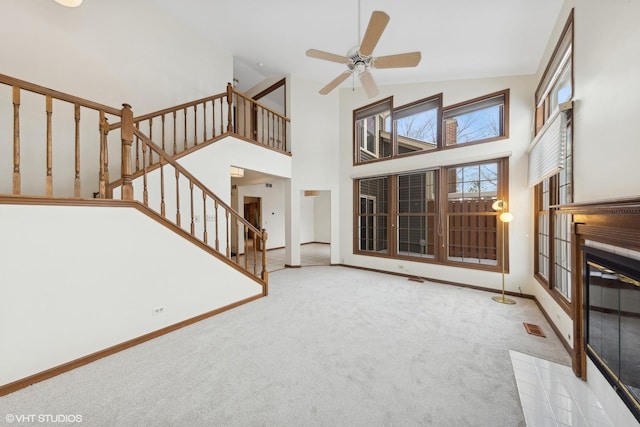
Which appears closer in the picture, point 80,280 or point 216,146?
point 80,280

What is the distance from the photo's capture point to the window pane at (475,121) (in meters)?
4.13

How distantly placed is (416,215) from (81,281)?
206 inches

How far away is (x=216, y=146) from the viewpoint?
407 centimetres

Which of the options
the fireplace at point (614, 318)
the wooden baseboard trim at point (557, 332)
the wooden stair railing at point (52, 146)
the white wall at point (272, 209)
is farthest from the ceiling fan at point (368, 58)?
the white wall at point (272, 209)

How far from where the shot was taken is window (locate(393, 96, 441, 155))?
4.82 m

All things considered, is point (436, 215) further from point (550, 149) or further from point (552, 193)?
point (550, 149)

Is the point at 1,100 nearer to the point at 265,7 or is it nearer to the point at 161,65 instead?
the point at 161,65

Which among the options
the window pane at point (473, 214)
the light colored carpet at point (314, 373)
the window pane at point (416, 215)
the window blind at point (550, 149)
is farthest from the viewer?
the window pane at point (416, 215)

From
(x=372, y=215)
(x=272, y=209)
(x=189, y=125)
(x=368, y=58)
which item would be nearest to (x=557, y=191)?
(x=368, y=58)

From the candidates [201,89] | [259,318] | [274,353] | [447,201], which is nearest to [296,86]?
[201,89]

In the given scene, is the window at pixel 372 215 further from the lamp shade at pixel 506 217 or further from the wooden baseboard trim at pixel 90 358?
the wooden baseboard trim at pixel 90 358

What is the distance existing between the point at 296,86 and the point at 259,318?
524 cm

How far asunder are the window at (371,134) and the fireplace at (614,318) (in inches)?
176

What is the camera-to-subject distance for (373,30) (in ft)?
7.16
